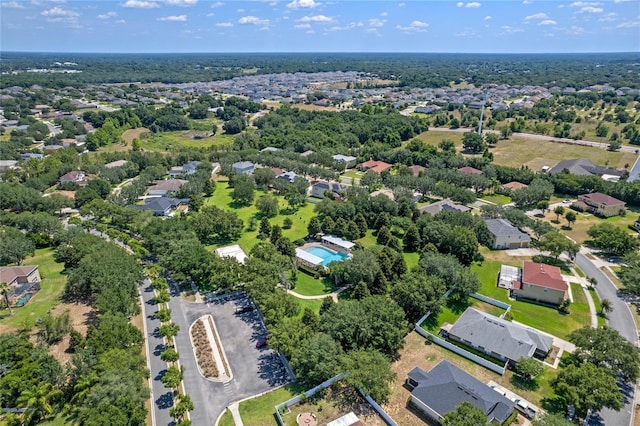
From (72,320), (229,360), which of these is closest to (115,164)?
(72,320)

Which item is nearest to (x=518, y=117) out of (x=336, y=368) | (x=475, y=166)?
(x=475, y=166)

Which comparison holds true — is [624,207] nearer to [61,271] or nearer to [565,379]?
[565,379]

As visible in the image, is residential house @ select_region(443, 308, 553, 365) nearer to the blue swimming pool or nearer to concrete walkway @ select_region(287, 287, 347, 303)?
concrete walkway @ select_region(287, 287, 347, 303)

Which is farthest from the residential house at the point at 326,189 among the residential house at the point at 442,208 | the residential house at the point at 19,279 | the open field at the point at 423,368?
the residential house at the point at 19,279

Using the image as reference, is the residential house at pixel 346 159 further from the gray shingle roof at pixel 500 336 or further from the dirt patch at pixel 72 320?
the dirt patch at pixel 72 320

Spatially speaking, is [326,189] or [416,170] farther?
[416,170]

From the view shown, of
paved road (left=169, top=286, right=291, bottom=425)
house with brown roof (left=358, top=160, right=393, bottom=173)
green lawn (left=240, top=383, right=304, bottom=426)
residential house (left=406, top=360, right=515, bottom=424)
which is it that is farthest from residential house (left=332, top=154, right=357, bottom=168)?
green lawn (left=240, top=383, right=304, bottom=426)

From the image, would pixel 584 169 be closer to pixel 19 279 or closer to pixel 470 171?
pixel 470 171
